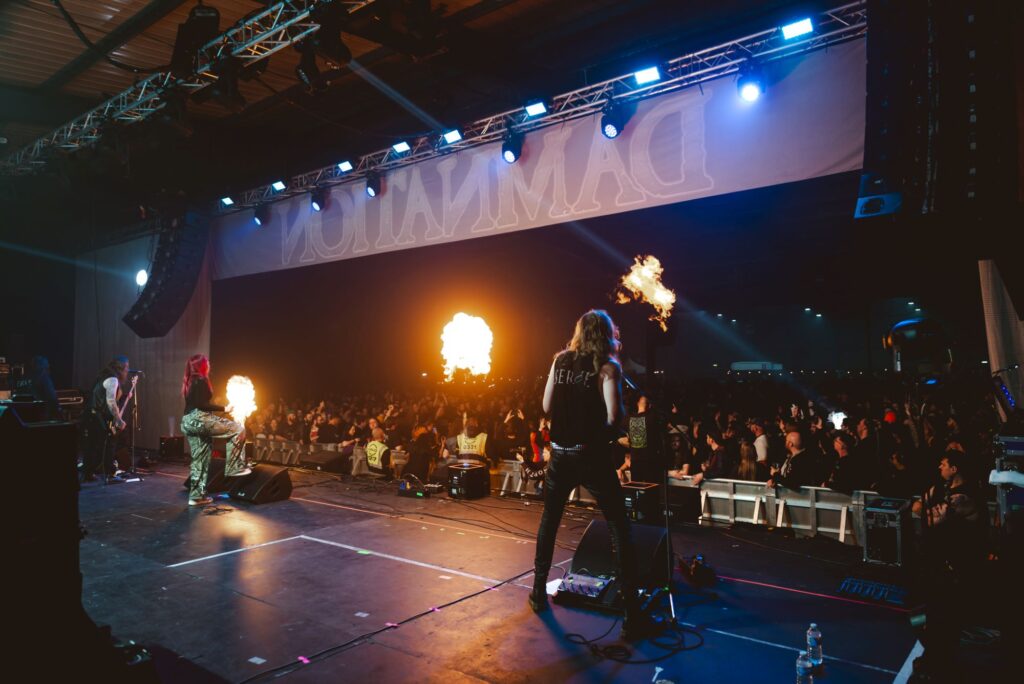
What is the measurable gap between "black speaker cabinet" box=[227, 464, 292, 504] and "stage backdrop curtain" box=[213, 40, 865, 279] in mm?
3841

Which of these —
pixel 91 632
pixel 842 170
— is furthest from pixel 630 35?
pixel 91 632

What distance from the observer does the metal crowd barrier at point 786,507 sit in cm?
682

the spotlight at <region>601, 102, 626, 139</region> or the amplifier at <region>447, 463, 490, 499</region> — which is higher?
the spotlight at <region>601, 102, 626, 139</region>

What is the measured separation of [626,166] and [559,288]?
1303 cm

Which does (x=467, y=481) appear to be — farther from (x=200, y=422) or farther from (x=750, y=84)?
(x=750, y=84)


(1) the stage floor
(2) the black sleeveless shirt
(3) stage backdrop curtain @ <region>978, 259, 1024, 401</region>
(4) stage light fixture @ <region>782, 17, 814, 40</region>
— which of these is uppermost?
(4) stage light fixture @ <region>782, 17, 814, 40</region>

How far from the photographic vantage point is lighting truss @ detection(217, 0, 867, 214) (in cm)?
605

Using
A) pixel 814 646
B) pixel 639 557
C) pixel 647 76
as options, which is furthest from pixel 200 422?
pixel 814 646

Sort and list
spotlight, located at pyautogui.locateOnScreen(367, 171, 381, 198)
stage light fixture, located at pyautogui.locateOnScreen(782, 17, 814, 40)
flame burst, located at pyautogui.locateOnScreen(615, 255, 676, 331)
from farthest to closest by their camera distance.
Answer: flame burst, located at pyautogui.locateOnScreen(615, 255, 676, 331)
spotlight, located at pyautogui.locateOnScreen(367, 171, 381, 198)
stage light fixture, located at pyautogui.locateOnScreen(782, 17, 814, 40)

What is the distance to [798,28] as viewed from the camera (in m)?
6.05

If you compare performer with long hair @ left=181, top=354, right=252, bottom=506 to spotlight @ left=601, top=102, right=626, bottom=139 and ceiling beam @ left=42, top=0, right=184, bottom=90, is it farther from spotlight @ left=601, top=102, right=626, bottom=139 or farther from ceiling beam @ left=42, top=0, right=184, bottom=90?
spotlight @ left=601, top=102, right=626, bottom=139

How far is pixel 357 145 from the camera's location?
11.5 m

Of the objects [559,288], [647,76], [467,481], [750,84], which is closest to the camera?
[750,84]

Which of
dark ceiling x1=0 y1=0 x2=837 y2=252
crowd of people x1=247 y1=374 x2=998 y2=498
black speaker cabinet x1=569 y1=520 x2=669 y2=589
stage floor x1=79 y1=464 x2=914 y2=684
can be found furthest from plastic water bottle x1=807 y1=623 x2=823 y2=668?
dark ceiling x1=0 y1=0 x2=837 y2=252
